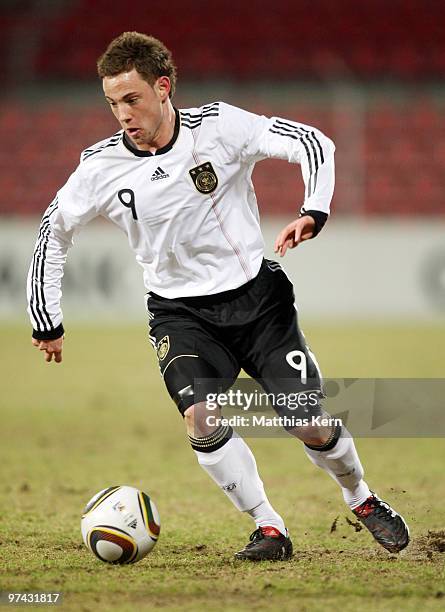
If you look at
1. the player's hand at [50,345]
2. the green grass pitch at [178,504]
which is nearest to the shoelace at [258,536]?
the green grass pitch at [178,504]

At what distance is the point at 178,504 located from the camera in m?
6.23

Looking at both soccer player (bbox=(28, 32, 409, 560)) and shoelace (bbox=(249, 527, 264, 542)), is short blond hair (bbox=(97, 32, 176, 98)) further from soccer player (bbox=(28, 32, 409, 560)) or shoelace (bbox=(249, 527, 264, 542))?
shoelace (bbox=(249, 527, 264, 542))

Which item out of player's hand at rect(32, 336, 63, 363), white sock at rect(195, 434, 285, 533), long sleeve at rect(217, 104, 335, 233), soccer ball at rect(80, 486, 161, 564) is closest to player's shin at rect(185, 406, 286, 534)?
white sock at rect(195, 434, 285, 533)

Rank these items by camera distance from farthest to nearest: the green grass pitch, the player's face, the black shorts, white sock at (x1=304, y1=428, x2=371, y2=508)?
white sock at (x1=304, y1=428, x2=371, y2=508) → the black shorts → the player's face → the green grass pitch

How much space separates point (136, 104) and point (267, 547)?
2.05 meters

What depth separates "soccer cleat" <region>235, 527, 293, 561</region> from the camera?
15.6ft

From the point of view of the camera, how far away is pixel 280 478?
702 cm

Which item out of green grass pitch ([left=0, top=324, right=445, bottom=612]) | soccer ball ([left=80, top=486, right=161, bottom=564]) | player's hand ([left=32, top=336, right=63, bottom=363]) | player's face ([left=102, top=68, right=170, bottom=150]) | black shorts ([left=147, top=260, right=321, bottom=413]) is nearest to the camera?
green grass pitch ([left=0, top=324, right=445, bottom=612])

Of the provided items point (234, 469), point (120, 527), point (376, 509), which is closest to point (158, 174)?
point (234, 469)

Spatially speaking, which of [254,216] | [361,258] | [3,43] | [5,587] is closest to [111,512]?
[5,587]

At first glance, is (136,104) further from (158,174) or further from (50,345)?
(50,345)

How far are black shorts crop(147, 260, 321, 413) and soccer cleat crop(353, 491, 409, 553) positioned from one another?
66 centimetres

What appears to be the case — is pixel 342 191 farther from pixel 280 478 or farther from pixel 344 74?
pixel 280 478

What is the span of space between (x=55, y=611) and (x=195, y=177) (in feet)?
6.65
